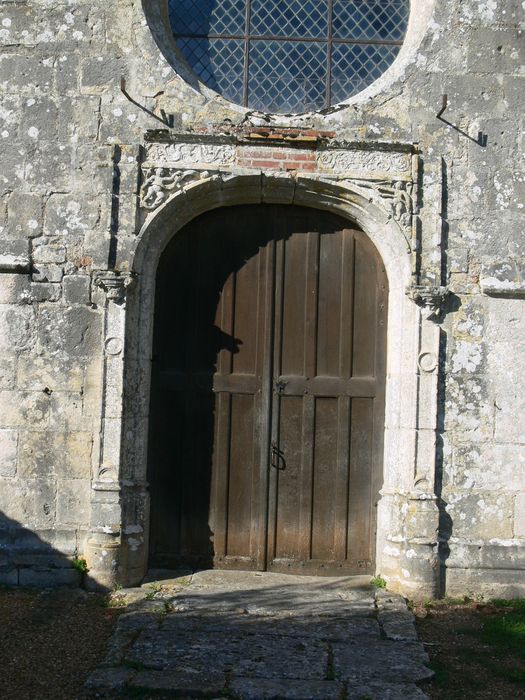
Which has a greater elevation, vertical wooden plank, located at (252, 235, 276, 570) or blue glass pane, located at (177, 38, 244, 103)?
blue glass pane, located at (177, 38, 244, 103)

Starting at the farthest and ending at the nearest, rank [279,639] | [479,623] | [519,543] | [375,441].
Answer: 1. [375,441]
2. [519,543]
3. [479,623]
4. [279,639]

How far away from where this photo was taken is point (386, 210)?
18.2 ft

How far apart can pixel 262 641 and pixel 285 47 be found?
4285 millimetres

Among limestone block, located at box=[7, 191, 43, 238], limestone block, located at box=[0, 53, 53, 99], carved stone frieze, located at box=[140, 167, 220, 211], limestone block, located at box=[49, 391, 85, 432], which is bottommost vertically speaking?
limestone block, located at box=[49, 391, 85, 432]

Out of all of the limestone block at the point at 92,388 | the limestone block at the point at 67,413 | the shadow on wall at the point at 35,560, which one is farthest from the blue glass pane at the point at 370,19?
the shadow on wall at the point at 35,560

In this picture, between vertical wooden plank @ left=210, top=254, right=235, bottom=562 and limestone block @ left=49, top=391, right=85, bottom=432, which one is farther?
vertical wooden plank @ left=210, top=254, right=235, bottom=562

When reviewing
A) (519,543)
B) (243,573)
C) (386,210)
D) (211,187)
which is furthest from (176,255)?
(519,543)

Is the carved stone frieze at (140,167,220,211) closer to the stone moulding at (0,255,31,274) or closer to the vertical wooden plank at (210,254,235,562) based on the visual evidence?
the vertical wooden plank at (210,254,235,562)

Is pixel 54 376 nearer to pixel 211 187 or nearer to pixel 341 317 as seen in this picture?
pixel 211 187

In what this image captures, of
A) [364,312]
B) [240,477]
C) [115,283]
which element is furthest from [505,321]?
[115,283]

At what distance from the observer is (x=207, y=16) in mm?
6059

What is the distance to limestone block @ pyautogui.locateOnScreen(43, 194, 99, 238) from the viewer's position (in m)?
5.57

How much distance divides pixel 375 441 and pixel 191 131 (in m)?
2.62

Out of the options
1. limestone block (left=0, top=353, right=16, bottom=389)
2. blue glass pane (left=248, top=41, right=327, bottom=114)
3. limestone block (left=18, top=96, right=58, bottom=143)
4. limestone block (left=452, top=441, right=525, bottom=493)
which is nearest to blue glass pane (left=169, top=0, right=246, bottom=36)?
blue glass pane (left=248, top=41, right=327, bottom=114)
